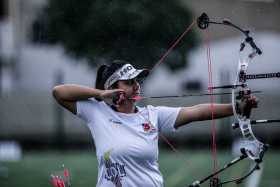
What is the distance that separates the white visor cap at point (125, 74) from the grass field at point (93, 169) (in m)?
A: 3.72

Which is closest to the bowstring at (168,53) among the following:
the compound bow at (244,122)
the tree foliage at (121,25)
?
the tree foliage at (121,25)

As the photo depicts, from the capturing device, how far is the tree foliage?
7.29 meters

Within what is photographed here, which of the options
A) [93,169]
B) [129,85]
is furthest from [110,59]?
[93,169]

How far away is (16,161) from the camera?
1494cm

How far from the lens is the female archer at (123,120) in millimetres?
4973

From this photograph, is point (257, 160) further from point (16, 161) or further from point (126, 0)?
point (16, 161)

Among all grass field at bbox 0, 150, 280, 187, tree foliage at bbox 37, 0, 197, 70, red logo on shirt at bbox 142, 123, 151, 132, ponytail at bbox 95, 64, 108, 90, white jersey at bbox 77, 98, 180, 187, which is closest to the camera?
white jersey at bbox 77, 98, 180, 187

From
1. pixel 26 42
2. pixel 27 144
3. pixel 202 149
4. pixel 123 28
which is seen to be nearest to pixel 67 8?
pixel 123 28

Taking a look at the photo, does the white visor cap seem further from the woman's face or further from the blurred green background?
the blurred green background

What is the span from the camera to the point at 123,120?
16.7 ft

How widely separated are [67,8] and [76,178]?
9.45ft

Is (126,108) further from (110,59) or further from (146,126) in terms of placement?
(110,59)

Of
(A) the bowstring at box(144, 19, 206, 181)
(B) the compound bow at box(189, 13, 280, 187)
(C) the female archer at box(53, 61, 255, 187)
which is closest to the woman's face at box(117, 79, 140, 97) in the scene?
(C) the female archer at box(53, 61, 255, 187)

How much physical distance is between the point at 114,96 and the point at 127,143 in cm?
31
